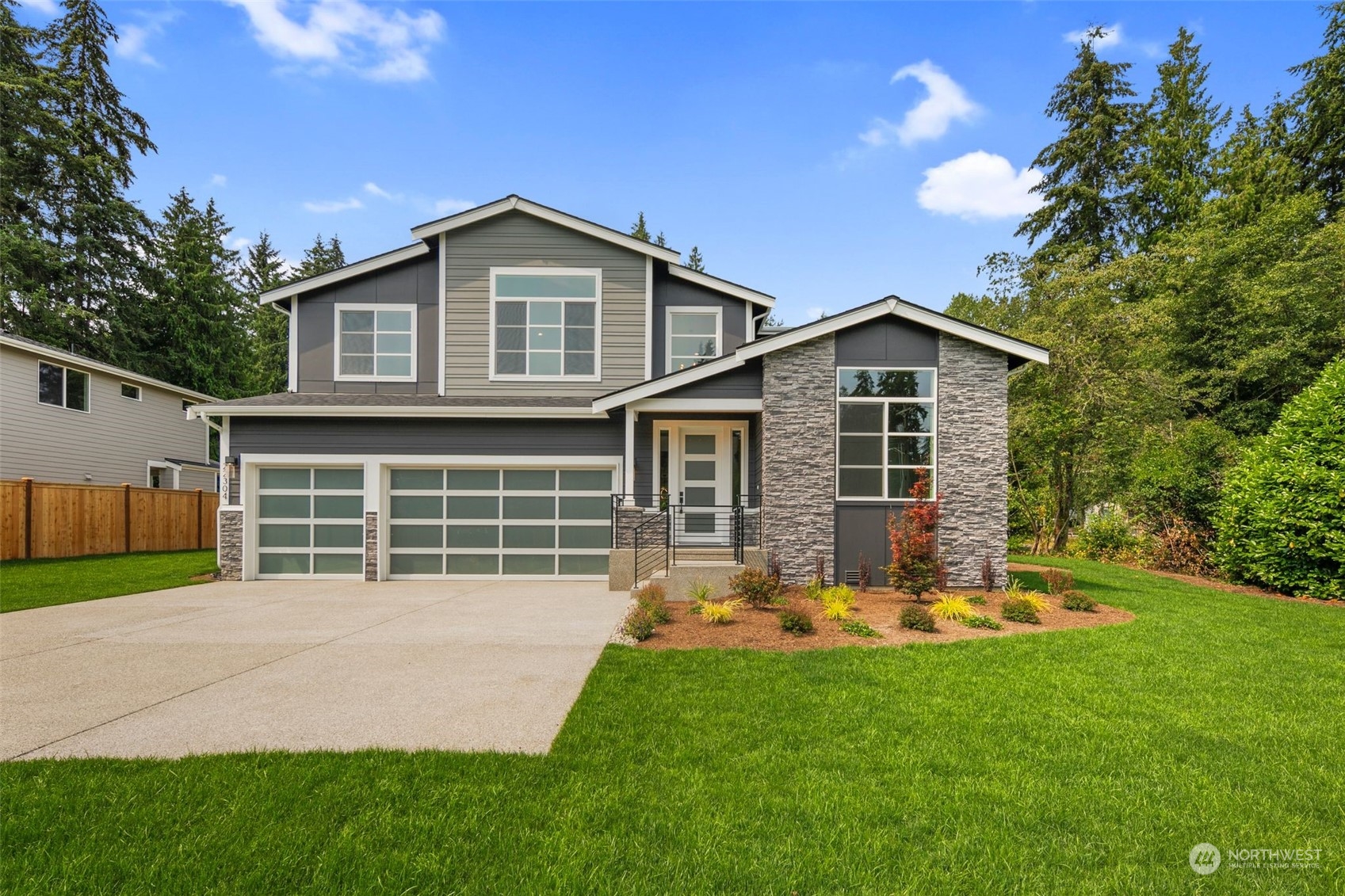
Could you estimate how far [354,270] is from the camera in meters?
13.0

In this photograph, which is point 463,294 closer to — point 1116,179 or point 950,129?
point 950,129

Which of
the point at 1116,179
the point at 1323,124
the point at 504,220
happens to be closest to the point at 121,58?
the point at 504,220

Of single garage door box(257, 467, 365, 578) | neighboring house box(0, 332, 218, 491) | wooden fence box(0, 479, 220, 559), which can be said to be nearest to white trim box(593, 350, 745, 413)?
single garage door box(257, 467, 365, 578)

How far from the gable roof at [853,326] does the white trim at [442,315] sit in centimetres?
475

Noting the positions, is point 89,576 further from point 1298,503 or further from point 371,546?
point 1298,503

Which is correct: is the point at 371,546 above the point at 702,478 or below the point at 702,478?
below

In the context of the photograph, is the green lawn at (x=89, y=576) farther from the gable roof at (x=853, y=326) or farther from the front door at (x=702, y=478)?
the front door at (x=702, y=478)

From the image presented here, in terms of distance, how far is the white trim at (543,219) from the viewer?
12742mm

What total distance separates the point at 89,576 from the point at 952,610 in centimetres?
1579

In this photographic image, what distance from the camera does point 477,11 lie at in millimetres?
10023

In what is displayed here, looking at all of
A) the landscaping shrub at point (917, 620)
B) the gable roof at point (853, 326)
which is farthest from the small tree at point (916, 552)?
the gable roof at point (853, 326)

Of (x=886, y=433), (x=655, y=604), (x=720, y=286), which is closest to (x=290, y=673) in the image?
(x=655, y=604)

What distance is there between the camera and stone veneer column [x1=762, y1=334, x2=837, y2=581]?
10.4m

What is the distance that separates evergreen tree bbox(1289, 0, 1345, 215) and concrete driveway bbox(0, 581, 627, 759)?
28.5 meters
